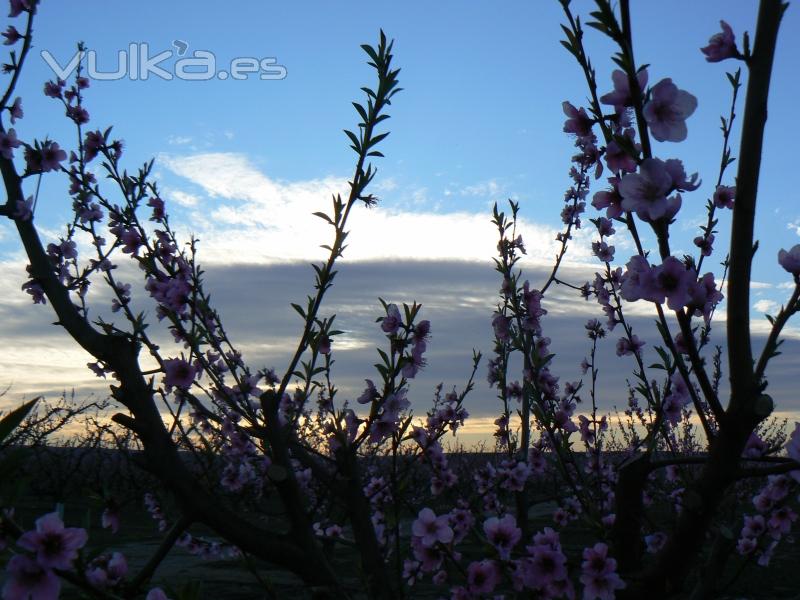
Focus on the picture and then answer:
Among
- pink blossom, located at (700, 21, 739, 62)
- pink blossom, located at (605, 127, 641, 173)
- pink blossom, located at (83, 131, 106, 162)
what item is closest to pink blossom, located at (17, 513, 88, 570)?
pink blossom, located at (605, 127, 641, 173)

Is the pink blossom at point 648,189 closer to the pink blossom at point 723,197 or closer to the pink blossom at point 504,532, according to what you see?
the pink blossom at point 504,532

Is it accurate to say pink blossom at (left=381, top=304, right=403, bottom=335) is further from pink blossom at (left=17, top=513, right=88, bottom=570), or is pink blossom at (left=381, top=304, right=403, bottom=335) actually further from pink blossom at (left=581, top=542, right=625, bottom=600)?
pink blossom at (left=17, top=513, right=88, bottom=570)

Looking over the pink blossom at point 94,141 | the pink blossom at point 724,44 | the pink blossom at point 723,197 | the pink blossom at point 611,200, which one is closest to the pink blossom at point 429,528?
the pink blossom at point 611,200

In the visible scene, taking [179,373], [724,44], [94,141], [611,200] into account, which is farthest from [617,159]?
[94,141]

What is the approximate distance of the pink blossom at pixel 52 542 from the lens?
4.02 feet

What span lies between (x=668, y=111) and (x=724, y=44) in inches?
8.5

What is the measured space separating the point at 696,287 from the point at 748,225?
182mm

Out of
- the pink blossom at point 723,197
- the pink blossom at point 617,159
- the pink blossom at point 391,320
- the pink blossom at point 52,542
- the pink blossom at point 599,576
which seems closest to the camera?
the pink blossom at point 52,542

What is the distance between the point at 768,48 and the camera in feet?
4.74

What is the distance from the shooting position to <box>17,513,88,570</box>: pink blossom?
122 cm

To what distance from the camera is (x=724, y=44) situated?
157 cm

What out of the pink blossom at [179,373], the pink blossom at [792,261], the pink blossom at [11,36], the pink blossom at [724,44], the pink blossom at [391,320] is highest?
the pink blossom at [11,36]

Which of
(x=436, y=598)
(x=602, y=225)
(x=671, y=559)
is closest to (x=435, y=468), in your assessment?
(x=436, y=598)

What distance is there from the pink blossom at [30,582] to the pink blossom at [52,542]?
0.11 feet
